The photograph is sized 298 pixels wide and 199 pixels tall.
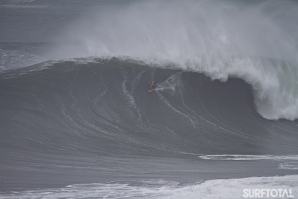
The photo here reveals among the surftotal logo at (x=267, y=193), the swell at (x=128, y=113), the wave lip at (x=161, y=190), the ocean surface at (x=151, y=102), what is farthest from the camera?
the swell at (x=128, y=113)

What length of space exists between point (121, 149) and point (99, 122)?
203cm

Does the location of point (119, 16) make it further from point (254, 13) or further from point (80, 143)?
point (80, 143)

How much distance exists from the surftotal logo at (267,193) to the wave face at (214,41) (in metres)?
5.77

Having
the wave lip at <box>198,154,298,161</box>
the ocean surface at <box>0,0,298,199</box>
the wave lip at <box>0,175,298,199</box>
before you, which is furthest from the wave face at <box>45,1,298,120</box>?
the wave lip at <box>0,175,298,199</box>

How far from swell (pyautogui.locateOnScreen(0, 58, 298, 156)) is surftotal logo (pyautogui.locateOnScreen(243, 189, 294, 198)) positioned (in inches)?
Answer: 99.1

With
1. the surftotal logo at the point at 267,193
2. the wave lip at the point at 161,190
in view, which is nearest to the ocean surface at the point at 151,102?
the wave lip at the point at 161,190

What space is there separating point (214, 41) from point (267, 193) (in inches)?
431

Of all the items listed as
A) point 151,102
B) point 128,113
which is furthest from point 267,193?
point 151,102

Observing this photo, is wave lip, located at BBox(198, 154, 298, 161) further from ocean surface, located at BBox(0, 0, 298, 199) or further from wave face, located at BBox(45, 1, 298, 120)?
wave face, located at BBox(45, 1, 298, 120)

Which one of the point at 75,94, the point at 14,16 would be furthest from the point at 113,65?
the point at 14,16

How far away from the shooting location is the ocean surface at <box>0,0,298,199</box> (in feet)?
40.2

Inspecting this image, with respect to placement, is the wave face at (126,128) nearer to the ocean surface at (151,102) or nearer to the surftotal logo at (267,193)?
the ocean surface at (151,102)

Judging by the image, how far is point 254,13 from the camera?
24578 mm

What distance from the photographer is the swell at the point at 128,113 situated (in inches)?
555
